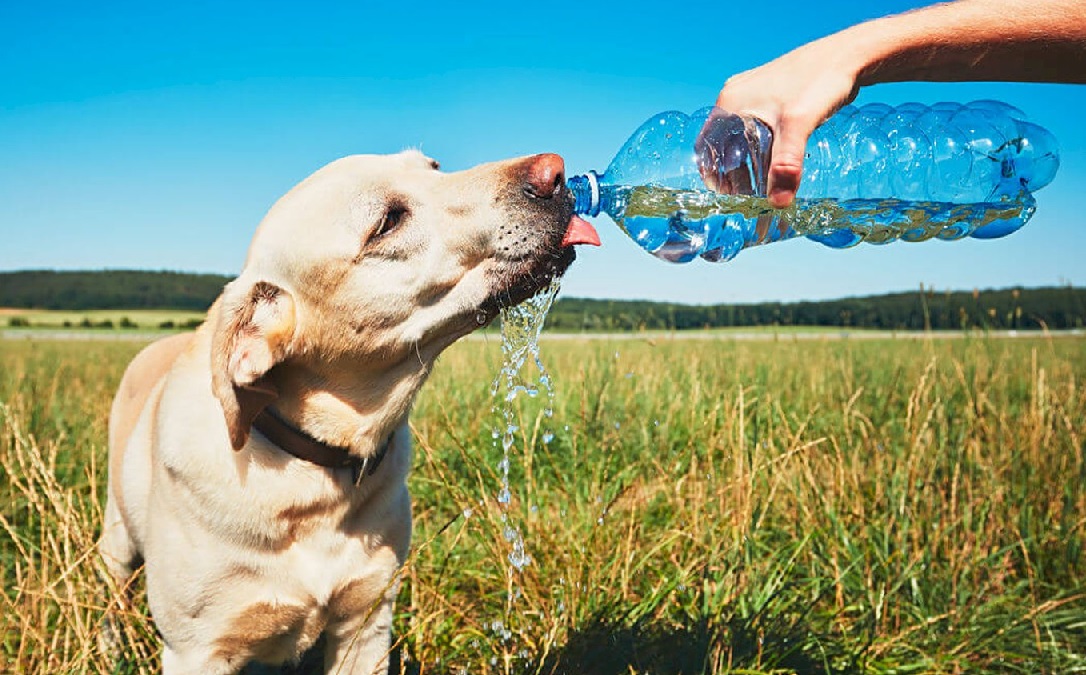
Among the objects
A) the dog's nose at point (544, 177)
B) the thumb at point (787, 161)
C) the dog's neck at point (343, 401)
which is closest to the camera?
the thumb at point (787, 161)

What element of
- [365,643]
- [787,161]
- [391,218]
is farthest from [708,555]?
[787,161]

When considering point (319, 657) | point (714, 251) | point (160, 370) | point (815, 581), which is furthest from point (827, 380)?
point (160, 370)

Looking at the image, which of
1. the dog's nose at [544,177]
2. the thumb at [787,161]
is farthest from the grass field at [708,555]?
the thumb at [787,161]

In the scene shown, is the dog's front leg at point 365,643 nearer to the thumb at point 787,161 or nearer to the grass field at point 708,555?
the grass field at point 708,555

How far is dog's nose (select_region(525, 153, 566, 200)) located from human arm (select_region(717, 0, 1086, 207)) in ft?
1.91

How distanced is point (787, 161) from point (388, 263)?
4.17ft

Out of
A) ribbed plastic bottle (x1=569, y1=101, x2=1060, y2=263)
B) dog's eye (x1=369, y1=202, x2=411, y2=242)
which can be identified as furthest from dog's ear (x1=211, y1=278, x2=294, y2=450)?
ribbed plastic bottle (x1=569, y1=101, x2=1060, y2=263)

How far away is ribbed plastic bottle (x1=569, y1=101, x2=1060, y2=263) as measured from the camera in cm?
241

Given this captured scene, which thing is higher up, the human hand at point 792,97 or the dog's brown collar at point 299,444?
the human hand at point 792,97

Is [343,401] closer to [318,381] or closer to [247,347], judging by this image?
[318,381]

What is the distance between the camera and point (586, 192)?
97.3 inches

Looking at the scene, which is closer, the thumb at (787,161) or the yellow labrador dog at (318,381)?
the thumb at (787,161)

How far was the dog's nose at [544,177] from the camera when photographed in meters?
2.27

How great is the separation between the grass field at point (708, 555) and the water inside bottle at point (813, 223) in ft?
2.62
